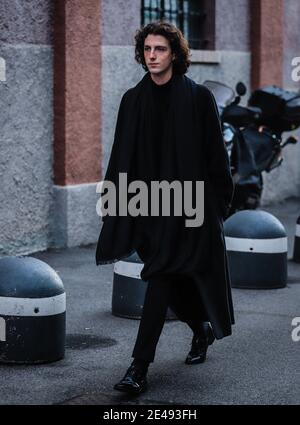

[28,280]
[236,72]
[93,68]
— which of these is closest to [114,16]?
[93,68]

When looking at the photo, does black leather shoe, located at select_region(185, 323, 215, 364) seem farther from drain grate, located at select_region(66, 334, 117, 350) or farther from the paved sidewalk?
drain grate, located at select_region(66, 334, 117, 350)

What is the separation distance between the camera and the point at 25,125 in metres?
10.5

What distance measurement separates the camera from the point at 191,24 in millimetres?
13805

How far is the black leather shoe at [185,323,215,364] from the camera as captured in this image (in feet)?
21.5

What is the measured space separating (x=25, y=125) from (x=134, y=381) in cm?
506

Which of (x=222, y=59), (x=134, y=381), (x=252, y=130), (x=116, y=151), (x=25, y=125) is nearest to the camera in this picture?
(x=134, y=381)

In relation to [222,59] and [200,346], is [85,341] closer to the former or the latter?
[200,346]

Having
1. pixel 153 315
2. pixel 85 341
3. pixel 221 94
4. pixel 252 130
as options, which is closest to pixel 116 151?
pixel 153 315

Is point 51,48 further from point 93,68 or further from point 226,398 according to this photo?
point 226,398

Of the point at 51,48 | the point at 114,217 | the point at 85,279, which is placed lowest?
the point at 85,279

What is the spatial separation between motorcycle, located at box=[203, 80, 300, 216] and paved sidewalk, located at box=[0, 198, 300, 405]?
250 centimetres

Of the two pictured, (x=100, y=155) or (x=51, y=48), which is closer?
(x=51, y=48)

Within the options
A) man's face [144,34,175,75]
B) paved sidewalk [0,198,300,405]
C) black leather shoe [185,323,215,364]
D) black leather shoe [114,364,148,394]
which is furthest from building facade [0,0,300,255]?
black leather shoe [114,364,148,394]

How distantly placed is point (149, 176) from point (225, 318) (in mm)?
892
